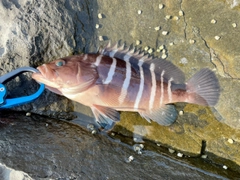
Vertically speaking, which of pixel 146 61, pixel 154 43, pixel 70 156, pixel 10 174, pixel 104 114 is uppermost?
pixel 154 43

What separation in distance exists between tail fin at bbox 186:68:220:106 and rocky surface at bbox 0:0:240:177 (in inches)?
5.9

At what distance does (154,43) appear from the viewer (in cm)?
348

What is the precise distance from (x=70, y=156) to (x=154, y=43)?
66.1 inches

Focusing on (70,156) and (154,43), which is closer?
(70,156)

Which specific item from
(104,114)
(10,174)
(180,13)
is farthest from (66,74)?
(180,13)

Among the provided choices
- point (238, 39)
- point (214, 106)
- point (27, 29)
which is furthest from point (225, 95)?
point (27, 29)

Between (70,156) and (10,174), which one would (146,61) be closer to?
(70,156)

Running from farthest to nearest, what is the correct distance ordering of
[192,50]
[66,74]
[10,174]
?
[192,50]
[66,74]
[10,174]

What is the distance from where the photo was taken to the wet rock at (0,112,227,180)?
267 centimetres

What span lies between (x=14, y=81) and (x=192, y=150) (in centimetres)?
218

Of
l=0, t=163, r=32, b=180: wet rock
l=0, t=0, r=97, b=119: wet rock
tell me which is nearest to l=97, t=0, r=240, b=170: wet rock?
l=0, t=0, r=97, b=119: wet rock

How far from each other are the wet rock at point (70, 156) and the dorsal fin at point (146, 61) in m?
0.90

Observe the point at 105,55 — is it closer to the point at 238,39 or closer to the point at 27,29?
the point at 27,29

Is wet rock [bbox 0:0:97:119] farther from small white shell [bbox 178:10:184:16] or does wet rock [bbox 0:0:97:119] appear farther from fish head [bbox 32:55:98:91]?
small white shell [bbox 178:10:184:16]
